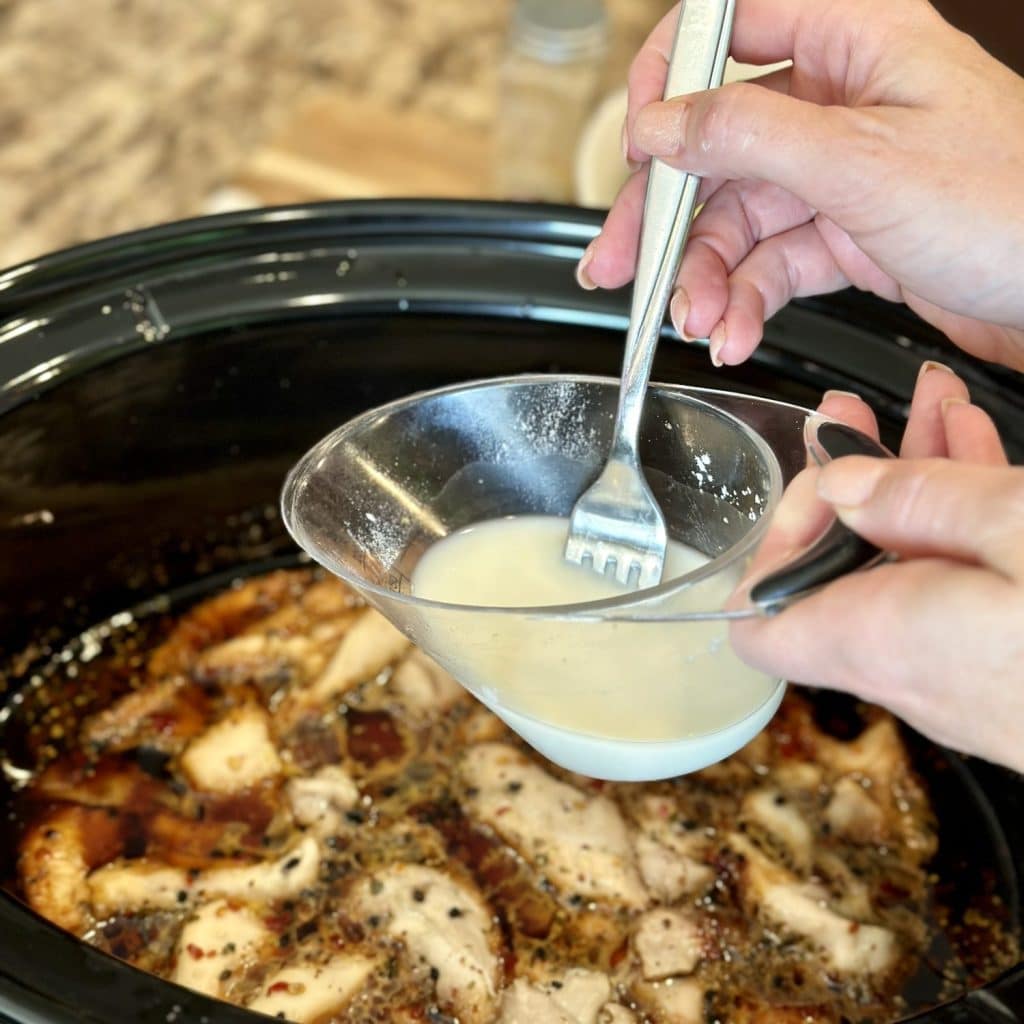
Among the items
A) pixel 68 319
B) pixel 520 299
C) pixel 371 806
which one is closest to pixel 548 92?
pixel 520 299

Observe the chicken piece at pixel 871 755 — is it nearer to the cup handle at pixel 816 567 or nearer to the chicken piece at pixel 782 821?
the chicken piece at pixel 782 821

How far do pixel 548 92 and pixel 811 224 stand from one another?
923mm

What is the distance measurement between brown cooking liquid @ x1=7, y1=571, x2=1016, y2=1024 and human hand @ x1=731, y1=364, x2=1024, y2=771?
0.33 meters

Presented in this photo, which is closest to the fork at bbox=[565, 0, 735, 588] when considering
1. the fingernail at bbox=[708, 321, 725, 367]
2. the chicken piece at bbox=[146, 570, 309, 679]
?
the fingernail at bbox=[708, 321, 725, 367]

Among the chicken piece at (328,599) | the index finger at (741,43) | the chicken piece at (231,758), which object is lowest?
the chicken piece at (328,599)

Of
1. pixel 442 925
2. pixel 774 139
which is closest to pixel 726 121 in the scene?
pixel 774 139

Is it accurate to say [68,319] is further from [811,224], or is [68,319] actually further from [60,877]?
[811,224]

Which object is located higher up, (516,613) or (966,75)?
(966,75)

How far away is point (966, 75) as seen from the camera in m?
0.81

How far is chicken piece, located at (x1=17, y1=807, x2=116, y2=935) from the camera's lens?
895 millimetres

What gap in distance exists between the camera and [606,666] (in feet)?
2.41

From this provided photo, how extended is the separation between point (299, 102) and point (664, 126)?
5.53 feet

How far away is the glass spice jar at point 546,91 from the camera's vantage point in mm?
1776

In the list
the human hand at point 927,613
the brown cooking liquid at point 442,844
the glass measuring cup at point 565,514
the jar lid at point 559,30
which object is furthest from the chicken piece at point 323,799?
the jar lid at point 559,30
